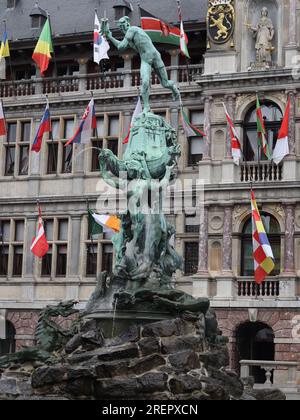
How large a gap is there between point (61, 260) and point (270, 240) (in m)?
9.55

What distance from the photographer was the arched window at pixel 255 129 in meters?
41.2

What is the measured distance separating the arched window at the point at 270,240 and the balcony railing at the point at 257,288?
0.48 metres

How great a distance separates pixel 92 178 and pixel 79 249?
3.16 m

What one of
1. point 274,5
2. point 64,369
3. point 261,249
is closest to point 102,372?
point 64,369

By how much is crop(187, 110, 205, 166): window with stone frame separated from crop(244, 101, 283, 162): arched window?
7.03 feet

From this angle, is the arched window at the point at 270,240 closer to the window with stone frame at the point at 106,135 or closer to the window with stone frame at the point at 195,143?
the window with stone frame at the point at 195,143

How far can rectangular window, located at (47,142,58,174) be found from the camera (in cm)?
4472

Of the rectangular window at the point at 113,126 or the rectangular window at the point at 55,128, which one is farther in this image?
the rectangular window at the point at 55,128

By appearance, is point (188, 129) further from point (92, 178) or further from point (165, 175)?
point (165, 175)

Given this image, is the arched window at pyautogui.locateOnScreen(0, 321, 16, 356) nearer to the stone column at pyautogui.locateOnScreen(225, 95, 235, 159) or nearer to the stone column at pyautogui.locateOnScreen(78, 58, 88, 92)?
the stone column at pyautogui.locateOnScreen(78, 58, 88, 92)

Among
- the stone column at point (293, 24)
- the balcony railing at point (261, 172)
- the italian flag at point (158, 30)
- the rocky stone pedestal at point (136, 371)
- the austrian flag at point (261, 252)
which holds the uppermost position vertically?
the stone column at point (293, 24)

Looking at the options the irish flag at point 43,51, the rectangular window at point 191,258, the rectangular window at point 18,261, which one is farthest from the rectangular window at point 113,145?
the rectangular window at point 18,261

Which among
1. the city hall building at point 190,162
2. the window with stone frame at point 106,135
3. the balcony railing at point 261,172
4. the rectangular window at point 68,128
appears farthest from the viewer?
the rectangular window at point 68,128

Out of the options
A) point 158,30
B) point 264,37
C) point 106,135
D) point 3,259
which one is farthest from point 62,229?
point 264,37
